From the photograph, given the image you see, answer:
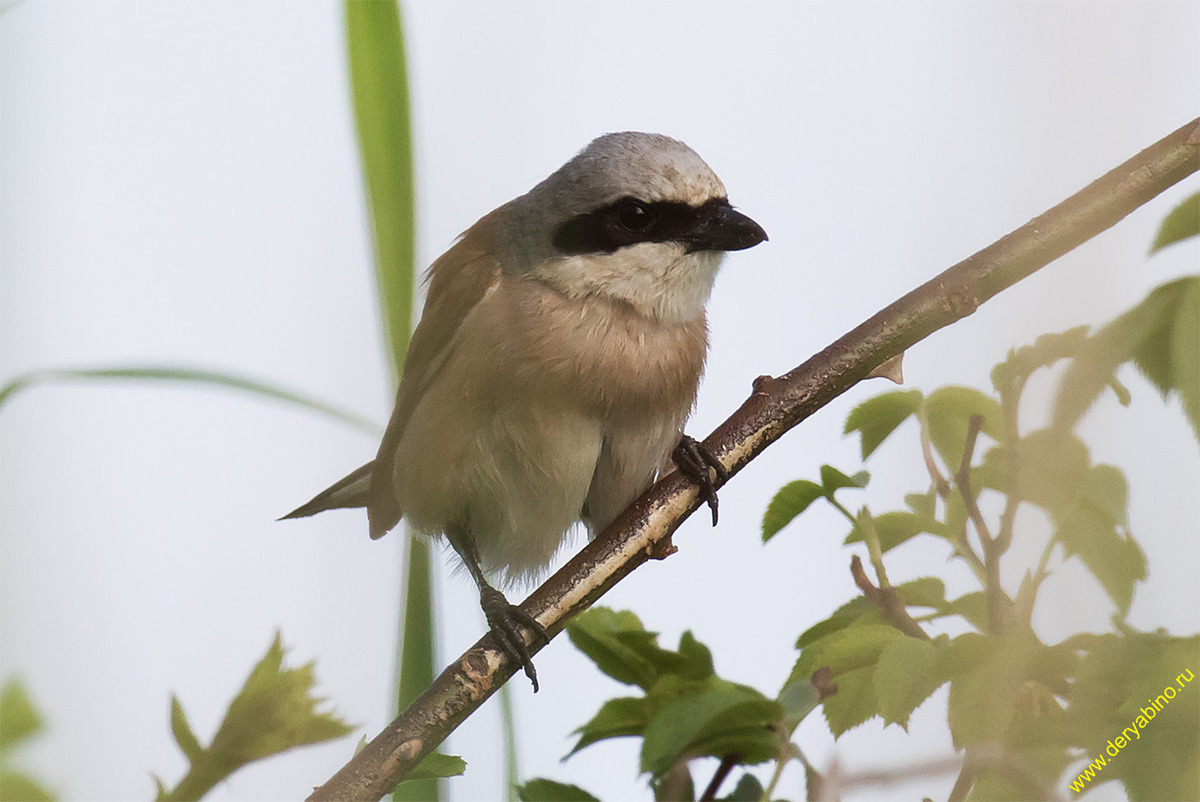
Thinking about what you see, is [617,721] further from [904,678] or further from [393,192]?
[393,192]

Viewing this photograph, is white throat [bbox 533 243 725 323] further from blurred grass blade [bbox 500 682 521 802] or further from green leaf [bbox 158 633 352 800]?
green leaf [bbox 158 633 352 800]

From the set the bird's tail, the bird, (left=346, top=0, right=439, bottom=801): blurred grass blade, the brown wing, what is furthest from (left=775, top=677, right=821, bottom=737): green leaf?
the bird's tail

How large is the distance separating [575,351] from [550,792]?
2.19 ft

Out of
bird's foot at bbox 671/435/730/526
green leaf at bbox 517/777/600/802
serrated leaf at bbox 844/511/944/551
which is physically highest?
bird's foot at bbox 671/435/730/526

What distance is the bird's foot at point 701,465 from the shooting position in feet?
2.31

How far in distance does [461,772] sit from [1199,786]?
0.30 meters

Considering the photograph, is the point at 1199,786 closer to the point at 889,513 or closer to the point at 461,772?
the point at 889,513

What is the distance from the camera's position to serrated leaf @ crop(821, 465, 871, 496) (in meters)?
0.49

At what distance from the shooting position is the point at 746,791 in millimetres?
453

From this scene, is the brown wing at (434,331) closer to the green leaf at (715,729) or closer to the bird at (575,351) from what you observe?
the bird at (575,351)

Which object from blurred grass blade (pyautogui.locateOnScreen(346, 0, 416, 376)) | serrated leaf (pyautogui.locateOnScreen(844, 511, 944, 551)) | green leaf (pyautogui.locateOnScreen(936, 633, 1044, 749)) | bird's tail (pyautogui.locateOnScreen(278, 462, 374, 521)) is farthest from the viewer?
bird's tail (pyautogui.locateOnScreen(278, 462, 374, 521))

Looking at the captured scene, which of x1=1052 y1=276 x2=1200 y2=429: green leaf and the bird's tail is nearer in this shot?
x1=1052 y1=276 x2=1200 y2=429: green leaf

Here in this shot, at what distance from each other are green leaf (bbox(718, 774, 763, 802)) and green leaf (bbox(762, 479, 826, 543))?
11cm

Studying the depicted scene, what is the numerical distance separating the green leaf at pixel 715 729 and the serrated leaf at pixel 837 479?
0.11m
